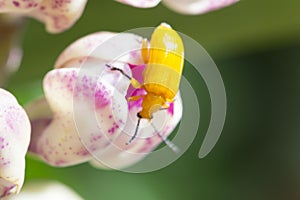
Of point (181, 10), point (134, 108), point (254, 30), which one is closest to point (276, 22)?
point (254, 30)

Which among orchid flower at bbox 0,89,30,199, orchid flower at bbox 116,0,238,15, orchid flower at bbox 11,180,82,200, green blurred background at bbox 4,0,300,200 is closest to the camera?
orchid flower at bbox 0,89,30,199

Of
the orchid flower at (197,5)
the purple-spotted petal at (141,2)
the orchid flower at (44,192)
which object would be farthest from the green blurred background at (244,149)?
the purple-spotted petal at (141,2)

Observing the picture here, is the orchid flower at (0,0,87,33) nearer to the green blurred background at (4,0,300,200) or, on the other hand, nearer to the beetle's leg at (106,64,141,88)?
the beetle's leg at (106,64,141,88)

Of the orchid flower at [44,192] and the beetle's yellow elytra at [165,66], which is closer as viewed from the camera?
the beetle's yellow elytra at [165,66]

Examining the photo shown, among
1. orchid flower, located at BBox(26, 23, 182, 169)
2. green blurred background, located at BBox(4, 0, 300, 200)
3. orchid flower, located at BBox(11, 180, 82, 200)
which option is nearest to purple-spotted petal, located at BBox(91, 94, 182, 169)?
orchid flower, located at BBox(26, 23, 182, 169)

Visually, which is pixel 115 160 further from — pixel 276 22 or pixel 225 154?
pixel 225 154

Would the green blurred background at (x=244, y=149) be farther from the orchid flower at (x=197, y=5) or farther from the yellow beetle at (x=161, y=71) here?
the yellow beetle at (x=161, y=71)

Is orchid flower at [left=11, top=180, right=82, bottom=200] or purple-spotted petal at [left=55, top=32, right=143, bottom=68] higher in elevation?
purple-spotted petal at [left=55, top=32, right=143, bottom=68]
